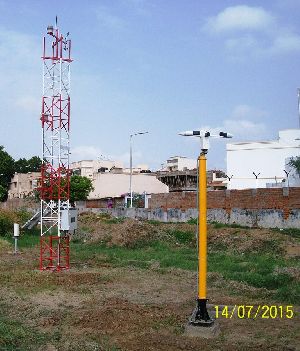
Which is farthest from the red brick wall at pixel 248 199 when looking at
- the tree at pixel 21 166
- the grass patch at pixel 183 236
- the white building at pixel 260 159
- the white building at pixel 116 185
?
the tree at pixel 21 166

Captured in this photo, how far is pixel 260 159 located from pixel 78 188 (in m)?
23.1

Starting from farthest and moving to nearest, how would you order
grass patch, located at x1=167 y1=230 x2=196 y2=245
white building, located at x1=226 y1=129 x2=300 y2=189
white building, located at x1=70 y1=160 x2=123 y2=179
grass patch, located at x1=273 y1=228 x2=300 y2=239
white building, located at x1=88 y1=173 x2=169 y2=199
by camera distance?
white building, located at x1=70 y1=160 x2=123 y2=179, white building, located at x1=88 y1=173 x2=169 y2=199, white building, located at x1=226 y1=129 x2=300 y2=189, grass patch, located at x1=167 y1=230 x2=196 y2=245, grass patch, located at x1=273 y1=228 x2=300 y2=239

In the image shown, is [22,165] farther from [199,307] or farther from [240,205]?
[199,307]

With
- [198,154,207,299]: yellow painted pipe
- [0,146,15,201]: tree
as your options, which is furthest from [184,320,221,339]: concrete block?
[0,146,15,201]: tree

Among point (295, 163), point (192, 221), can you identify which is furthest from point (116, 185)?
point (192, 221)

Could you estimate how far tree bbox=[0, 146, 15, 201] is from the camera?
257 ft

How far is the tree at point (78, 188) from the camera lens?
5938 centimetres

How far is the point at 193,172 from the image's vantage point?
69125 millimetres

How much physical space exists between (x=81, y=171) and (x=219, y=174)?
2425 cm

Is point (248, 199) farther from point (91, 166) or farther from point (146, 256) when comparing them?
point (91, 166)

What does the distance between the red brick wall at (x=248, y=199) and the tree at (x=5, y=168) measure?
1796 inches

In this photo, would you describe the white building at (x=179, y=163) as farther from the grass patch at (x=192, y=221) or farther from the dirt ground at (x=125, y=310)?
the dirt ground at (x=125, y=310)

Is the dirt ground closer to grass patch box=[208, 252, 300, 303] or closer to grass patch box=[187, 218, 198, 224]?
grass patch box=[208, 252, 300, 303]

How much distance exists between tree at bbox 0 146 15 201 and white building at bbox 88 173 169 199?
56.8 ft
